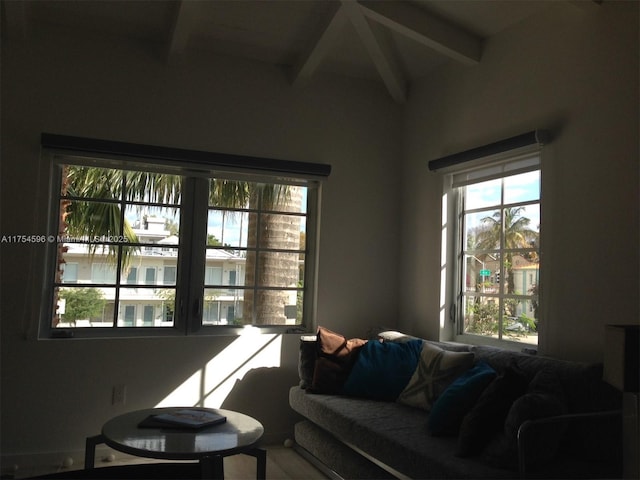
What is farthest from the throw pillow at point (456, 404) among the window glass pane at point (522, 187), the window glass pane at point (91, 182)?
the window glass pane at point (91, 182)

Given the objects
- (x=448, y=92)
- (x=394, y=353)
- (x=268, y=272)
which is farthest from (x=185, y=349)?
(x=448, y=92)

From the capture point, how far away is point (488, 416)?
7.83ft

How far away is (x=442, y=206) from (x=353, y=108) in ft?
3.63

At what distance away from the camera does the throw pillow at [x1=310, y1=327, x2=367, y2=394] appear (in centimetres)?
360

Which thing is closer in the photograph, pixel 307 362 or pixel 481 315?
pixel 307 362

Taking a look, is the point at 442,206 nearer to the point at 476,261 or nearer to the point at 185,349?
the point at 476,261

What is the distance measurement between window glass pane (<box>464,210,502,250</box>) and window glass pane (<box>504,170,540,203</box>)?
16 cm

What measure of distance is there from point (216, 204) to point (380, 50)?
1.63 meters

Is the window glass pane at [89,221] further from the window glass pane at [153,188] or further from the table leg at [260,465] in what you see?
the table leg at [260,465]

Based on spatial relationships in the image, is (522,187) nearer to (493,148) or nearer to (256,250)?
(493,148)

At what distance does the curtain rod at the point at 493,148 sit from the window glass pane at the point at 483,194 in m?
0.23

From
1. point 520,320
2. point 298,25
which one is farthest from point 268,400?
point 298,25

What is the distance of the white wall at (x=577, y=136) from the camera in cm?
279

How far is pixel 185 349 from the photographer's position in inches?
152
